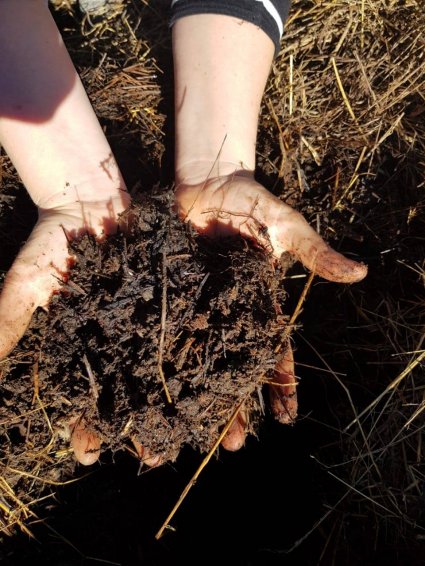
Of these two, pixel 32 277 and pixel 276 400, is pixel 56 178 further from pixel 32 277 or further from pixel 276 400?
pixel 276 400

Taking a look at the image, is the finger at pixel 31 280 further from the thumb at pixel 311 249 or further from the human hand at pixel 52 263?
the thumb at pixel 311 249

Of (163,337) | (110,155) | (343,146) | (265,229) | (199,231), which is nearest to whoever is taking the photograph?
(163,337)

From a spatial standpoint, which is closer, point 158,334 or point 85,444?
point 158,334

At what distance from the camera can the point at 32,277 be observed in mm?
1782

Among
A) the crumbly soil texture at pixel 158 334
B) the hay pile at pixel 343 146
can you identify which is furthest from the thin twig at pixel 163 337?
the hay pile at pixel 343 146

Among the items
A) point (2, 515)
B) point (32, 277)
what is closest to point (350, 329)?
point (32, 277)

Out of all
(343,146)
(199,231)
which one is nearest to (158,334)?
(199,231)

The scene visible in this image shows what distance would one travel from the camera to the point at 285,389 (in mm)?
1868

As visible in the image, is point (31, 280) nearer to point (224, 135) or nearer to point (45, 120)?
point (45, 120)

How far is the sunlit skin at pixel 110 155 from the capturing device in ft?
6.00

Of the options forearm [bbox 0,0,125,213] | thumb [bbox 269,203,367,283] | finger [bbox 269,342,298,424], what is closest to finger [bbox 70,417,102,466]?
finger [bbox 269,342,298,424]

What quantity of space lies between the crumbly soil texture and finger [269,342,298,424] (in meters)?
0.06

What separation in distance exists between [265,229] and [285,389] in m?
0.61

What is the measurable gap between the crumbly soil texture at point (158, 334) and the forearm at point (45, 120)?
303 mm
